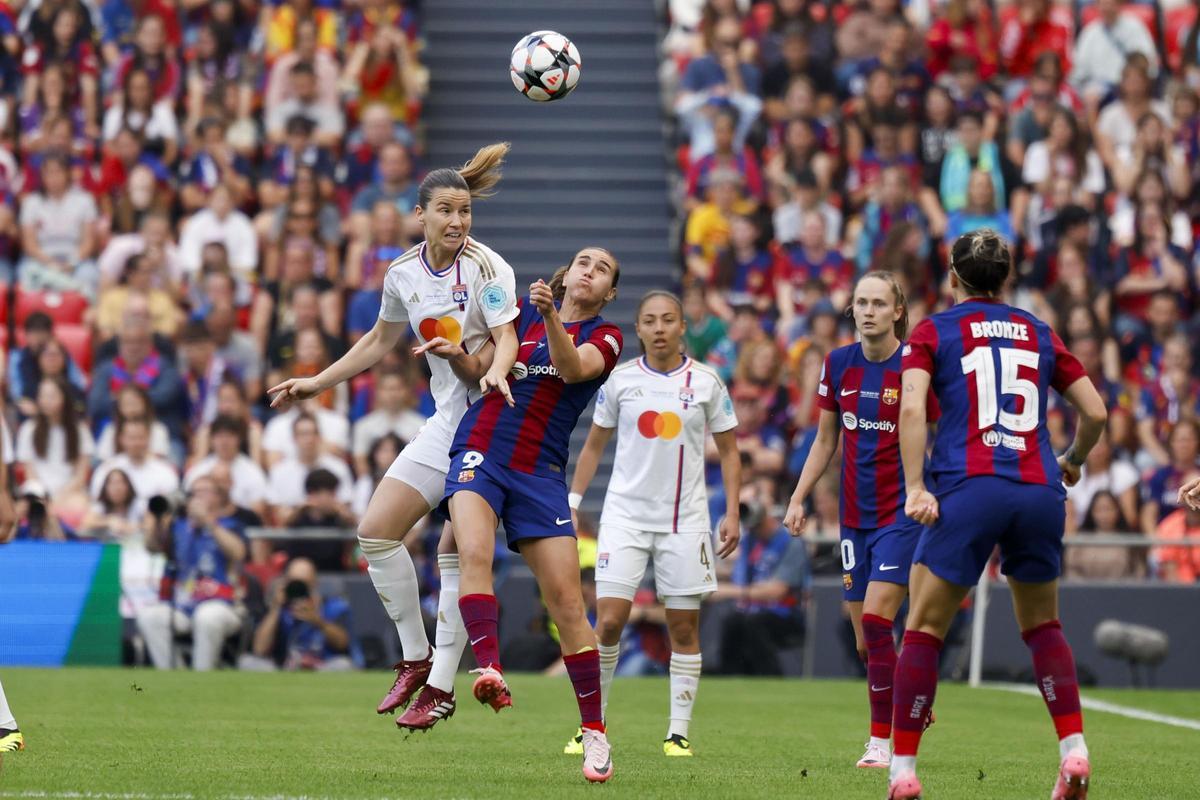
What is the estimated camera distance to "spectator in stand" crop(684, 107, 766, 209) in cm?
2045

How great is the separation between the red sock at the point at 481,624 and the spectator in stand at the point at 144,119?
12809 millimetres

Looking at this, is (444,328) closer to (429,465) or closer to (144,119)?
(429,465)

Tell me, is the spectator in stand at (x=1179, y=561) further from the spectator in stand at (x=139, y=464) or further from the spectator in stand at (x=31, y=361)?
the spectator in stand at (x=31, y=361)

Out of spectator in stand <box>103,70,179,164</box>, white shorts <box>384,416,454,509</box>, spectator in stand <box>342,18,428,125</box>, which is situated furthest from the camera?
spectator in stand <box>342,18,428,125</box>

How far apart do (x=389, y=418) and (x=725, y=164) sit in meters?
5.04

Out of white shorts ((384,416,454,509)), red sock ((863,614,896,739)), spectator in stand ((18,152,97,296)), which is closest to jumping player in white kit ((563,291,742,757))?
red sock ((863,614,896,739))

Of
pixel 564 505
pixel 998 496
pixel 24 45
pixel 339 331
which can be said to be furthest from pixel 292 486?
pixel 998 496

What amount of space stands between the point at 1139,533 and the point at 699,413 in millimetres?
7720

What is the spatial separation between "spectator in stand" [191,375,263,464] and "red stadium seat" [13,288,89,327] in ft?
6.59

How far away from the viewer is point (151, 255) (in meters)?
18.9

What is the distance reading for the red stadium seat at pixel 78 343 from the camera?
18422mm

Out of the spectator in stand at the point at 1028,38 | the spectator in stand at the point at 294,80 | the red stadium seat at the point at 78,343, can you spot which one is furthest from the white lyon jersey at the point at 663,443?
the spectator in stand at the point at 1028,38

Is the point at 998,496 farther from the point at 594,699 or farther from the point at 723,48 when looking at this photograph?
the point at 723,48

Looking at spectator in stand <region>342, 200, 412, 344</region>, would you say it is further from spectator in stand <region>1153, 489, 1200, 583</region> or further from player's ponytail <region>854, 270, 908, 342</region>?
player's ponytail <region>854, 270, 908, 342</region>
